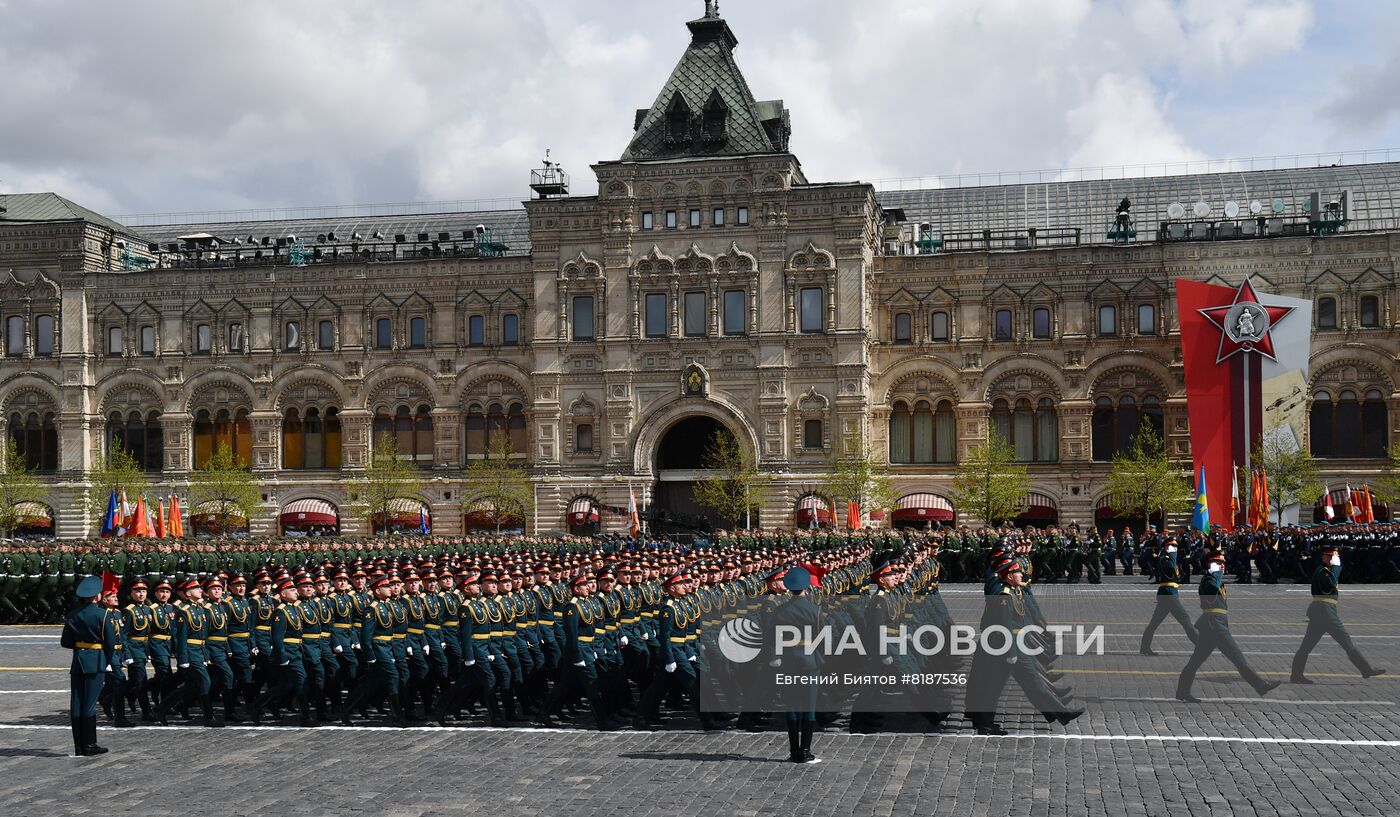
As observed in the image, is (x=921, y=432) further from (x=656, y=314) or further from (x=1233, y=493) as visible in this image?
(x=1233, y=493)

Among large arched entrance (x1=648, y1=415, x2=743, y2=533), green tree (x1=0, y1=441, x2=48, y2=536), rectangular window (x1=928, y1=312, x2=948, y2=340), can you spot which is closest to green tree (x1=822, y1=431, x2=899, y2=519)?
large arched entrance (x1=648, y1=415, x2=743, y2=533)

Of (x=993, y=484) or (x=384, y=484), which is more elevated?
(x=384, y=484)

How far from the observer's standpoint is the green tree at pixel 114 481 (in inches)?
2302

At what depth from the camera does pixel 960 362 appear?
56.9 m

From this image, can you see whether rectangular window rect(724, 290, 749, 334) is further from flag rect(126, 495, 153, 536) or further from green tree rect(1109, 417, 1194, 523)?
flag rect(126, 495, 153, 536)

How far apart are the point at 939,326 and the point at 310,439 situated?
25.7m

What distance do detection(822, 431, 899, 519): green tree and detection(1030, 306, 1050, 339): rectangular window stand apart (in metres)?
7.72

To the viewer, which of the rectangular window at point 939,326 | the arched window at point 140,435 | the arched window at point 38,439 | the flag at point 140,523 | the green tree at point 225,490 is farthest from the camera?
the arched window at point 38,439

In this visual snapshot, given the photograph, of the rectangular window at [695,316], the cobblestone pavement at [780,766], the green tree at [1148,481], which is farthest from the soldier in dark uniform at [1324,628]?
the rectangular window at [695,316]

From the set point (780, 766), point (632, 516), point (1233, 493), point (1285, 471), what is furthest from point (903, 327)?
point (780, 766)

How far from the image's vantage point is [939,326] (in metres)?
57.2

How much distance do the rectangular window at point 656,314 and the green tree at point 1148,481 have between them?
17.5m

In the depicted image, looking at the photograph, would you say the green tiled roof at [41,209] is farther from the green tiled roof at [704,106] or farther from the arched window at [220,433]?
the green tiled roof at [704,106]

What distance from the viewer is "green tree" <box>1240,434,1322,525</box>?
50438 millimetres
